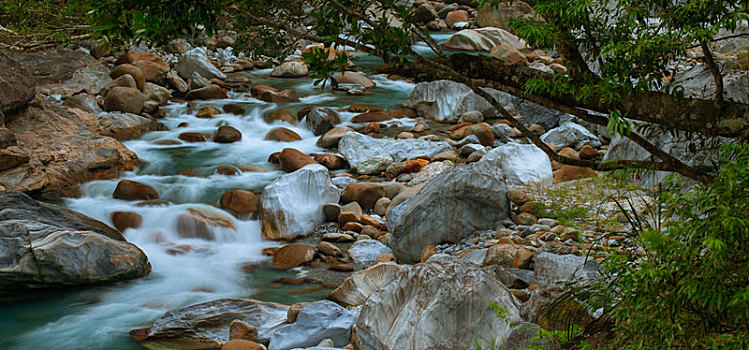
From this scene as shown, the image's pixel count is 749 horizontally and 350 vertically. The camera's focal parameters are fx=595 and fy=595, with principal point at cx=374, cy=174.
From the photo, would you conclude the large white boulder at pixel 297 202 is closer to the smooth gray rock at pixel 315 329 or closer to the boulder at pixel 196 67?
the smooth gray rock at pixel 315 329

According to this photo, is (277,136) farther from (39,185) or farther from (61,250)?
(61,250)

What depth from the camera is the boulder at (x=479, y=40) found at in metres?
20.3

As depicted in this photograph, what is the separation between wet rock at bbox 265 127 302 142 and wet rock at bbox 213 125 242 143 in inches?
23.5

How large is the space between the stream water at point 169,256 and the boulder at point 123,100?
0.72 m

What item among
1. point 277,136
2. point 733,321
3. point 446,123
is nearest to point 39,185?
point 277,136

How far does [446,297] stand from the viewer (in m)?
3.79

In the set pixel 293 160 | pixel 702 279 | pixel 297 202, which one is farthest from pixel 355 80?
pixel 702 279

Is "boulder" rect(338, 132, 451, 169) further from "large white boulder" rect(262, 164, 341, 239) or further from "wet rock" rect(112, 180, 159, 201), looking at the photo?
"wet rock" rect(112, 180, 159, 201)

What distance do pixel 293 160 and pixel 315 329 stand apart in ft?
18.3

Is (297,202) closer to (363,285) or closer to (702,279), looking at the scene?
(363,285)

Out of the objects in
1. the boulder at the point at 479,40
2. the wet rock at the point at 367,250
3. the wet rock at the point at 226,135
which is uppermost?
the boulder at the point at 479,40

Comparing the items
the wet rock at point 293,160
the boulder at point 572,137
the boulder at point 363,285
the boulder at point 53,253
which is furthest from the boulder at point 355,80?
the boulder at point 363,285

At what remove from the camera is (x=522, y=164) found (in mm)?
8172

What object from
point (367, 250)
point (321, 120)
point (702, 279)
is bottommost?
point (367, 250)
